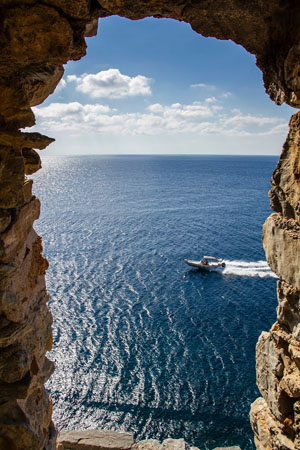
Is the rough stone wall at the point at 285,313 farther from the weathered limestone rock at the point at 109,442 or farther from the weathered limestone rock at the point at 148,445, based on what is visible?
the weathered limestone rock at the point at 148,445

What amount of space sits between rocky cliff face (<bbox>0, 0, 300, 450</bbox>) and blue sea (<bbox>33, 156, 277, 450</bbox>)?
18.5 m

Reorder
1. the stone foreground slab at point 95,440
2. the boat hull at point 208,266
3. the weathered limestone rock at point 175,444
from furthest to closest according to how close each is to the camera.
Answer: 1. the boat hull at point 208,266
2. the stone foreground slab at point 95,440
3. the weathered limestone rock at point 175,444

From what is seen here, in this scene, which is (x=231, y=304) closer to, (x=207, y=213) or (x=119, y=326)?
(x=119, y=326)

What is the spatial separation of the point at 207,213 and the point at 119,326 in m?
53.0

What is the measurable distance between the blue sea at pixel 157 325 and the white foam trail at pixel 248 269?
0.18 meters

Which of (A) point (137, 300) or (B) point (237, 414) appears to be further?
(A) point (137, 300)

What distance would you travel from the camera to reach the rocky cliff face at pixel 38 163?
8703mm

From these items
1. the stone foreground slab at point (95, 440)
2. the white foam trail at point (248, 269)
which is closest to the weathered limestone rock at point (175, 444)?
the stone foreground slab at point (95, 440)

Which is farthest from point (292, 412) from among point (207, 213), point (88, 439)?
point (207, 213)

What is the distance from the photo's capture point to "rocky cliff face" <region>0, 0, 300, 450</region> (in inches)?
343

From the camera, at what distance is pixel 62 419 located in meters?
28.3

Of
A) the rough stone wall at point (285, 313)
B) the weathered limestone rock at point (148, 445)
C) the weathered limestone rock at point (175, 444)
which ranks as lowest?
the weathered limestone rock at point (148, 445)

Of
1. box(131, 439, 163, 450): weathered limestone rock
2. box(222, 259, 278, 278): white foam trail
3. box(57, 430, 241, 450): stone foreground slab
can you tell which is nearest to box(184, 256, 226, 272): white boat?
box(222, 259, 278, 278): white foam trail

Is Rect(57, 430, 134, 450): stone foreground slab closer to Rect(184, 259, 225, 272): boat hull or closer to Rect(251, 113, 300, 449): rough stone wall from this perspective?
Rect(251, 113, 300, 449): rough stone wall
